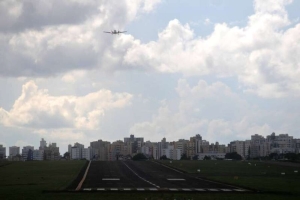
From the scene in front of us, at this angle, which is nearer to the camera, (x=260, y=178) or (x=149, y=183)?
(x=149, y=183)

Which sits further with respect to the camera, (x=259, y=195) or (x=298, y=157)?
(x=298, y=157)

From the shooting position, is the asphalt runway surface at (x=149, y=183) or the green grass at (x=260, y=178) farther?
the green grass at (x=260, y=178)

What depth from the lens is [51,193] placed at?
5375 cm

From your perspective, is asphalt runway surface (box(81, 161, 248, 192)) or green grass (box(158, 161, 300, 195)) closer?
asphalt runway surface (box(81, 161, 248, 192))

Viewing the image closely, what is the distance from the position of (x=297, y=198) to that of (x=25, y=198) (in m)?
24.7

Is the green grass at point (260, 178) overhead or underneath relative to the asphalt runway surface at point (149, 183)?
overhead

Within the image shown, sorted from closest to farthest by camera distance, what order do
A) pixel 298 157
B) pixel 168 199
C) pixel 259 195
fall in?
pixel 168 199 < pixel 259 195 < pixel 298 157

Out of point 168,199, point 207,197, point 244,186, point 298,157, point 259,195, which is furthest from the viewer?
point 298,157

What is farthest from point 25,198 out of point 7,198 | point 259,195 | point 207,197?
point 259,195

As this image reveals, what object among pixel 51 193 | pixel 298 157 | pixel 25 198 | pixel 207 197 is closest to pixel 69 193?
pixel 51 193

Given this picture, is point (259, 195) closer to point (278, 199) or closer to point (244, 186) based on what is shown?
point (278, 199)

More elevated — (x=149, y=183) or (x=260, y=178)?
(x=260, y=178)

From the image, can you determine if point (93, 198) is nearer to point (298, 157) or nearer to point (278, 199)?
point (278, 199)

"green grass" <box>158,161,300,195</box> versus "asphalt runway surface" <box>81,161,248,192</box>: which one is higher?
"green grass" <box>158,161,300,195</box>
